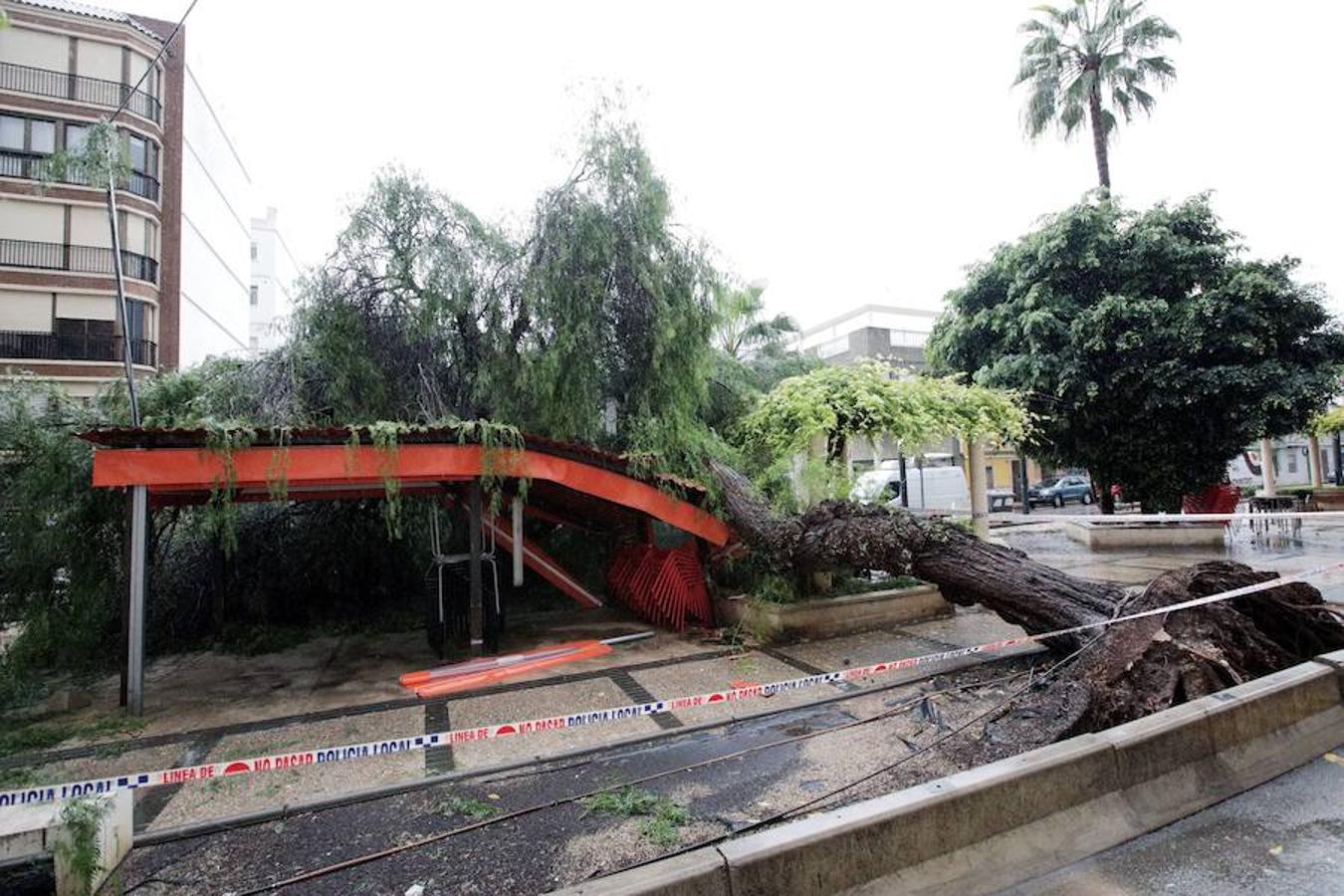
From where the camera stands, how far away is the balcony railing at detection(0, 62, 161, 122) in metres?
19.5

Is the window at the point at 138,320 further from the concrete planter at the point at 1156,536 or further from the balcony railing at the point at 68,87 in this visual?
→ the concrete planter at the point at 1156,536

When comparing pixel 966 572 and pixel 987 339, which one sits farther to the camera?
pixel 987 339

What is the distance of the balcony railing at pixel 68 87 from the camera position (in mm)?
19500

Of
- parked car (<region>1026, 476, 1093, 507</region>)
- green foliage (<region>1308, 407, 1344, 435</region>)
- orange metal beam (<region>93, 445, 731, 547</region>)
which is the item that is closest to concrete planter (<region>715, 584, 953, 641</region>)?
orange metal beam (<region>93, 445, 731, 547</region>)

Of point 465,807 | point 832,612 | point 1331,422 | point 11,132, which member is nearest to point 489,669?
point 465,807

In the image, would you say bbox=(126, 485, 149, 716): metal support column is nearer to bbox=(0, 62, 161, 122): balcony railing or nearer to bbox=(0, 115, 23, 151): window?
bbox=(0, 62, 161, 122): balcony railing

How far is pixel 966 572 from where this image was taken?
6637 millimetres

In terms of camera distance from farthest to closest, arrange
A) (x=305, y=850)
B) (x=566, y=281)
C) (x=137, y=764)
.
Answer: (x=566, y=281) → (x=137, y=764) → (x=305, y=850)

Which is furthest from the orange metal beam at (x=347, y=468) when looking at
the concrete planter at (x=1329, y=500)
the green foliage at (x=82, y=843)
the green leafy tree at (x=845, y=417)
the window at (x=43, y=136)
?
the window at (x=43, y=136)

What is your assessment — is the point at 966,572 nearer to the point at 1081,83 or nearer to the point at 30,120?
the point at 1081,83

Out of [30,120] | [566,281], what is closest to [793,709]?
[566,281]

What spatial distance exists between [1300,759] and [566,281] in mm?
7400

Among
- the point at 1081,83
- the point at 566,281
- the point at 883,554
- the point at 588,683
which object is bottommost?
the point at 588,683

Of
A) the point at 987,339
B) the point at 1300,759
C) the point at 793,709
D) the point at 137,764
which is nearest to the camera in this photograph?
the point at 1300,759
